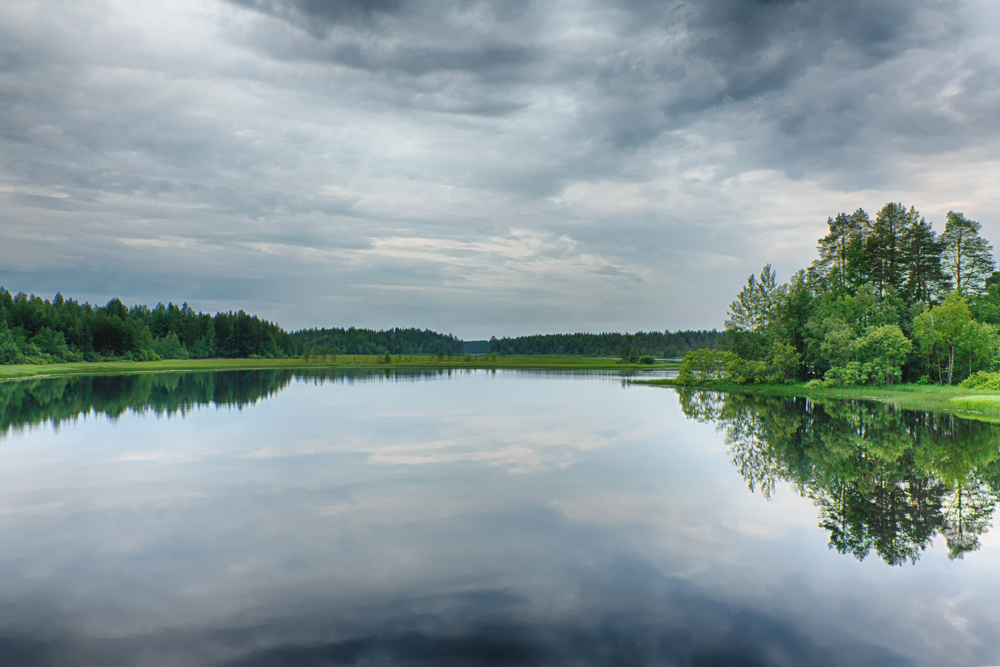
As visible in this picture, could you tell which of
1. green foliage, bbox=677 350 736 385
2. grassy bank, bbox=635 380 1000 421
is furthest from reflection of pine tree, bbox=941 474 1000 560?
green foliage, bbox=677 350 736 385

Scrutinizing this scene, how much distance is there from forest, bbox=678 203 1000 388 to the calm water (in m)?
35.3

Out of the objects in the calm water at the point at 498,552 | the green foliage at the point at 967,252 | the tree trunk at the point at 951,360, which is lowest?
the calm water at the point at 498,552

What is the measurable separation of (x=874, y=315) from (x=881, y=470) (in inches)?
1964

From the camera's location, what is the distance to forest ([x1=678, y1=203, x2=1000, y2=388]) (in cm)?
5875

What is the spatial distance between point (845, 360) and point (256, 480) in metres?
61.7

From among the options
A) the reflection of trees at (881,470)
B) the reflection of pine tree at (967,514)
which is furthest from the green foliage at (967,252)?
the reflection of pine tree at (967,514)

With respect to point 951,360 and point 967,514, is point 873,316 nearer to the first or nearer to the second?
point 951,360

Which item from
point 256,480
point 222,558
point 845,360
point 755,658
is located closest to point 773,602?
point 755,658

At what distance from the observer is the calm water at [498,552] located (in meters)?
8.97

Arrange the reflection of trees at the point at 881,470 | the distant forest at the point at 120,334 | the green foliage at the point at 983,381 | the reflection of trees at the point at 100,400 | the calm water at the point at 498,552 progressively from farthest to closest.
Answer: the distant forest at the point at 120,334 < the green foliage at the point at 983,381 < the reflection of trees at the point at 100,400 < the reflection of trees at the point at 881,470 < the calm water at the point at 498,552

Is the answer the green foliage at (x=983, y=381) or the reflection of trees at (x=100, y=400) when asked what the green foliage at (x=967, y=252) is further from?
the reflection of trees at (x=100, y=400)

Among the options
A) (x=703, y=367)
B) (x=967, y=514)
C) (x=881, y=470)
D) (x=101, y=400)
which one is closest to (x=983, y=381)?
(x=703, y=367)

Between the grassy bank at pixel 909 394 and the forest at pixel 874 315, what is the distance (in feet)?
6.59

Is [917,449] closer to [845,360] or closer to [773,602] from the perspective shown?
[773,602]
